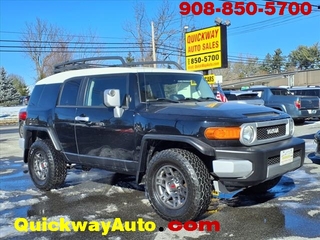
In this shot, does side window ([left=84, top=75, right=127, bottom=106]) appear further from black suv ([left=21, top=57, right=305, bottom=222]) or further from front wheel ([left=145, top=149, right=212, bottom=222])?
front wheel ([left=145, top=149, right=212, bottom=222])

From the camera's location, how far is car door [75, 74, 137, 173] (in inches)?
198

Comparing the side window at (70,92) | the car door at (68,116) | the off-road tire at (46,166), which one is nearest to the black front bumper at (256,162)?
the car door at (68,116)

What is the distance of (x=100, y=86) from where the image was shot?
18.3ft

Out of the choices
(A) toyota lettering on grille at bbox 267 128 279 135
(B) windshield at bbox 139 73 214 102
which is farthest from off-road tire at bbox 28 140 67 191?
(A) toyota lettering on grille at bbox 267 128 279 135

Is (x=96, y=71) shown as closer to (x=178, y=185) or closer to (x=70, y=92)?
(x=70, y=92)

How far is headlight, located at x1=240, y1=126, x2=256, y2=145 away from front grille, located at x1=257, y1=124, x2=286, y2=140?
136 millimetres

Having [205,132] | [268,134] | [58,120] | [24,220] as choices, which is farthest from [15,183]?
[268,134]

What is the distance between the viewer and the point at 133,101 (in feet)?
16.5

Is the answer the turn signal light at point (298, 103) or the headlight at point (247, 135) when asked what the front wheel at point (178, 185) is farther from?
the turn signal light at point (298, 103)

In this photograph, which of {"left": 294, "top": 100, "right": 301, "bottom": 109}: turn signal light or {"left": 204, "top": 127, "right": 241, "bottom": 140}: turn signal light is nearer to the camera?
{"left": 204, "top": 127, "right": 241, "bottom": 140}: turn signal light

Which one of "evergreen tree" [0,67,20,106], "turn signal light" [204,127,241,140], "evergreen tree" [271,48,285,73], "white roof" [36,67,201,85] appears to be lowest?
"turn signal light" [204,127,241,140]

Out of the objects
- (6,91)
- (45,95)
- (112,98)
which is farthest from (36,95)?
(6,91)

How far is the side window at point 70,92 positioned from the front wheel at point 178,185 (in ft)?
6.43

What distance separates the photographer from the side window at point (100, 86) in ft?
17.3
